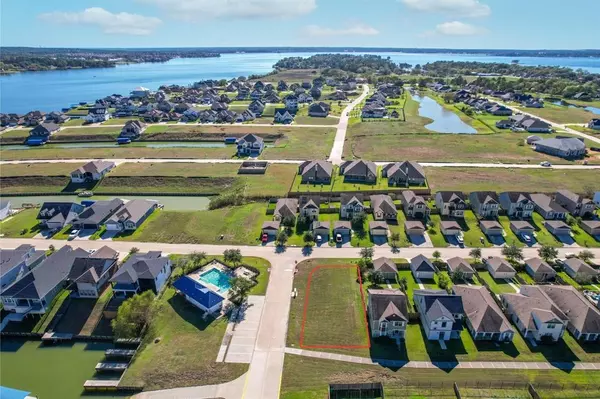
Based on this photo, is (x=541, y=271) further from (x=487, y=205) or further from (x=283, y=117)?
(x=283, y=117)

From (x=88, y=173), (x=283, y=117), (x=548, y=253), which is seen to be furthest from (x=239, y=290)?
(x=283, y=117)

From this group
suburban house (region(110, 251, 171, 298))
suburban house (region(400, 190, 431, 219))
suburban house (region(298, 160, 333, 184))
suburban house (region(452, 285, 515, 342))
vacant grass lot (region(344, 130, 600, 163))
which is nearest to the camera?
suburban house (region(452, 285, 515, 342))

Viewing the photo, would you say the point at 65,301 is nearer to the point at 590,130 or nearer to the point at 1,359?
the point at 1,359

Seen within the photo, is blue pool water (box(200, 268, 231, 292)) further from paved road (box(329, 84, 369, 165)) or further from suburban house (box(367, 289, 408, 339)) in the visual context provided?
paved road (box(329, 84, 369, 165))

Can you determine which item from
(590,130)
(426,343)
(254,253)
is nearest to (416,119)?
(590,130)

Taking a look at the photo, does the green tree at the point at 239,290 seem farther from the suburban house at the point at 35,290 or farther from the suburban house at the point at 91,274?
the suburban house at the point at 35,290

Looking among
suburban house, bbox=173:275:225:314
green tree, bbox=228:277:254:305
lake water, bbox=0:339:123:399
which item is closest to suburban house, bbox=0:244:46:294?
lake water, bbox=0:339:123:399

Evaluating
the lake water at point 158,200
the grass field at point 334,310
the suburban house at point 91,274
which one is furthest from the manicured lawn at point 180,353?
the lake water at point 158,200
